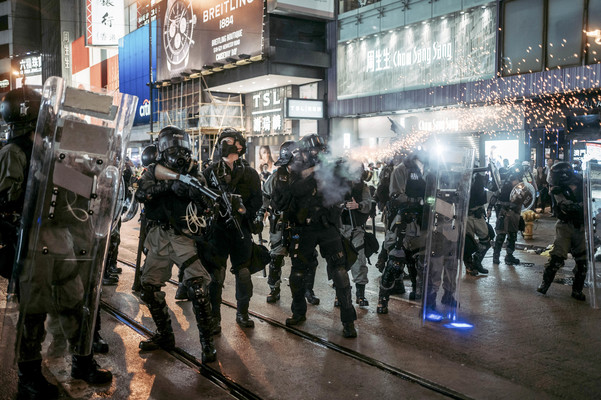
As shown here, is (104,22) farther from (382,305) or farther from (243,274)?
(382,305)

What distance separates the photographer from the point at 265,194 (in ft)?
24.7

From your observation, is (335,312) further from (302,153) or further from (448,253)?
(302,153)

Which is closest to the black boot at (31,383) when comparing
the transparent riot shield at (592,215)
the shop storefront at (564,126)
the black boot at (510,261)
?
the transparent riot shield at (592,215)

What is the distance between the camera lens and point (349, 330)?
557 centimetres

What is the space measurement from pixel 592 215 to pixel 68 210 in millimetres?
5944

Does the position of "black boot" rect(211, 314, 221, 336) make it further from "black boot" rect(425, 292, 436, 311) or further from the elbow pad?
"black boot" rect(425, 292, 436, 311)

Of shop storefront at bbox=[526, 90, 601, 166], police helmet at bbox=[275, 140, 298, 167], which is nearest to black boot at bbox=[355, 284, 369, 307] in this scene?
police helmet at bbox=[275, 140, 298, 167]

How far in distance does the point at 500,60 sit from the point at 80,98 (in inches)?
641

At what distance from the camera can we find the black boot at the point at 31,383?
3.99 metres

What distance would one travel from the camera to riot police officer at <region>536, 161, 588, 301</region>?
7.23 meters

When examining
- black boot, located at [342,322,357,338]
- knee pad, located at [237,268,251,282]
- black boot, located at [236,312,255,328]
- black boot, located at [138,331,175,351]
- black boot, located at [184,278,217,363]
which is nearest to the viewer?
black boot, located at [184,278,217,363]

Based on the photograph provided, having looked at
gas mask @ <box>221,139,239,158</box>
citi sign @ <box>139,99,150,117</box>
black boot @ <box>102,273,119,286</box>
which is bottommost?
black boot @ <box>102,273,119,286</box>

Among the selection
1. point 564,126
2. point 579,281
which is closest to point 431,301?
point 579,281

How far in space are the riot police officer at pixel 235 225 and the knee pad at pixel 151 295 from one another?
0.81m
